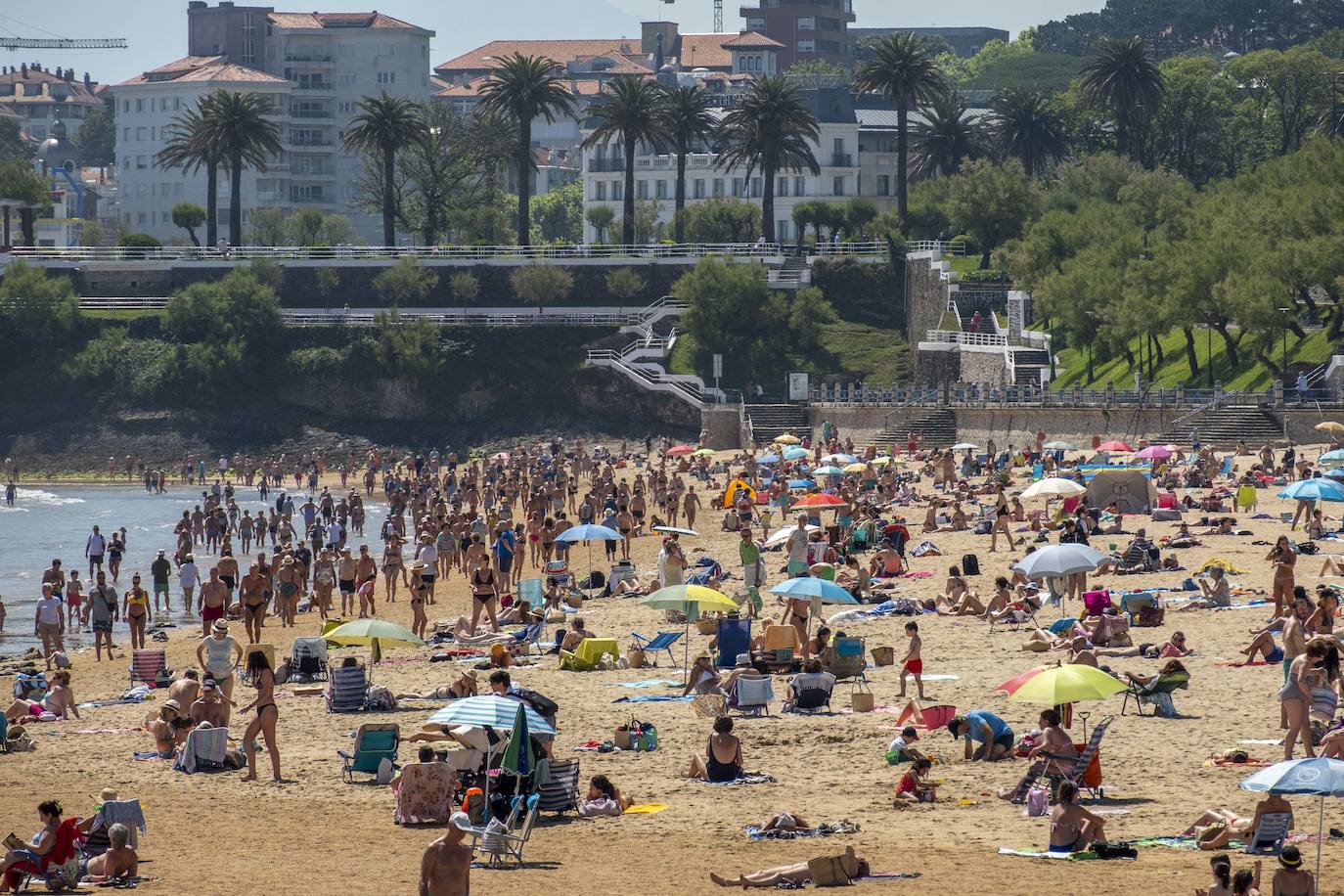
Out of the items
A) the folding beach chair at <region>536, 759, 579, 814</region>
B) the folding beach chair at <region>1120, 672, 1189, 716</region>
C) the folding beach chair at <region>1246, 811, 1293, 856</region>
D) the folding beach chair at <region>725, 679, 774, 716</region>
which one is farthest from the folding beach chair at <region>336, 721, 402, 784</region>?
the folding beach chair at <region>1246, 811, 1293, 856</region>

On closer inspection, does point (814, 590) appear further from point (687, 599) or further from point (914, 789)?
point (914, 789)

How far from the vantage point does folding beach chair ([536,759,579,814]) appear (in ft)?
47.0

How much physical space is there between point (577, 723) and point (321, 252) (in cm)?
5558

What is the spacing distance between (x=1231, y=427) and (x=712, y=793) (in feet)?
93.2

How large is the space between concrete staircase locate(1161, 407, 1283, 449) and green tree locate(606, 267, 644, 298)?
27.8m

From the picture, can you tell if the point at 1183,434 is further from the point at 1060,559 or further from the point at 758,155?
the point at 758,155

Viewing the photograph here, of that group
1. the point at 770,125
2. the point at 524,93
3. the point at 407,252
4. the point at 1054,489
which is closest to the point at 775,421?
the point at 770,125

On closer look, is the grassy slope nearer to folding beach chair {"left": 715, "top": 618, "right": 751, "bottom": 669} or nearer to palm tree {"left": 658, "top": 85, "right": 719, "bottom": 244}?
palm tree {"left": 658, "top": 85, "right": 719, "bottom": 244}

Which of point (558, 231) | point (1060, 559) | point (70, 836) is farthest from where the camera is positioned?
point (558, 231)

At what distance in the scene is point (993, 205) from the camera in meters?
64.6

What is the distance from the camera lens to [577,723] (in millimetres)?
17453

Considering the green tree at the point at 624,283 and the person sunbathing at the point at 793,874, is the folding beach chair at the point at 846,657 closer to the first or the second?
the person sunbathing at the point at 793,874

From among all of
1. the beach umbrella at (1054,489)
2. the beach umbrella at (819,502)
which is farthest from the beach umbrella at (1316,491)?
the beach umbrella at (819,502)

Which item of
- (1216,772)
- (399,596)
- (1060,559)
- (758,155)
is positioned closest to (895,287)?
(758,155)
